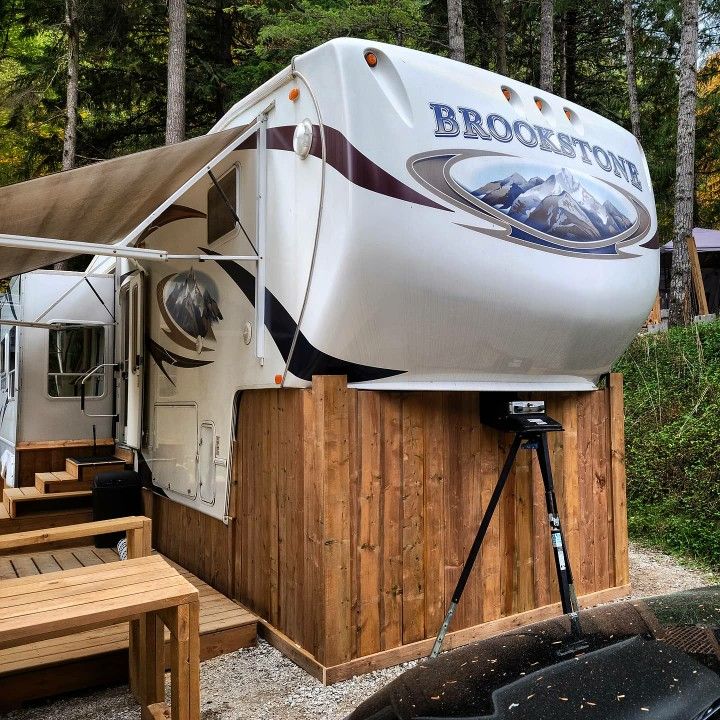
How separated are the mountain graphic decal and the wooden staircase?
4.42 meters

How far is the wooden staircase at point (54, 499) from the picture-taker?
588cm

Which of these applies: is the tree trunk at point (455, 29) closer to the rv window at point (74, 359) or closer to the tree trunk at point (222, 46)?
the tree trunk at point (222, 46)

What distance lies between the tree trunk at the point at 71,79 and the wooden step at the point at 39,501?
7934 mm

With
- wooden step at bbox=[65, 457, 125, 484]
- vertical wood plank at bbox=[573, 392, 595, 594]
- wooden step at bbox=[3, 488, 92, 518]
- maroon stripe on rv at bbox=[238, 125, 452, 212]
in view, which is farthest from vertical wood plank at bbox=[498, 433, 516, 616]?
wooden step at bbox=[3, 488, 92, 518]

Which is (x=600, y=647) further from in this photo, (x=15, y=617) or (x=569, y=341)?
(x=569, y=341)

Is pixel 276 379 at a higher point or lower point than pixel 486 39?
lower

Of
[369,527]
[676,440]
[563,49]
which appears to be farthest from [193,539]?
[563,49]

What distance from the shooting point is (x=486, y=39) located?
13477mm

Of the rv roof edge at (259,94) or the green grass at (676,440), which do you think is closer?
the rv roof edge at (259,94)

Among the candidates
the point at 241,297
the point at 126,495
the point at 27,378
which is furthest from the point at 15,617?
the point at 27,378

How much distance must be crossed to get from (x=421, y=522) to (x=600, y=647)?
6.94 ft

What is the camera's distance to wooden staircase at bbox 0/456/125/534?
588 cm

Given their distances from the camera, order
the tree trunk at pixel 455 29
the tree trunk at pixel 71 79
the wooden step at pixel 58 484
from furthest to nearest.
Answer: the tree trunk at pixel 71 79
the tree trunk at pixel 455 29
the wooden step at pixel 58 484

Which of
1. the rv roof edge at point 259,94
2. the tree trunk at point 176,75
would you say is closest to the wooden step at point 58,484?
the rv roof edge at point 259,94
